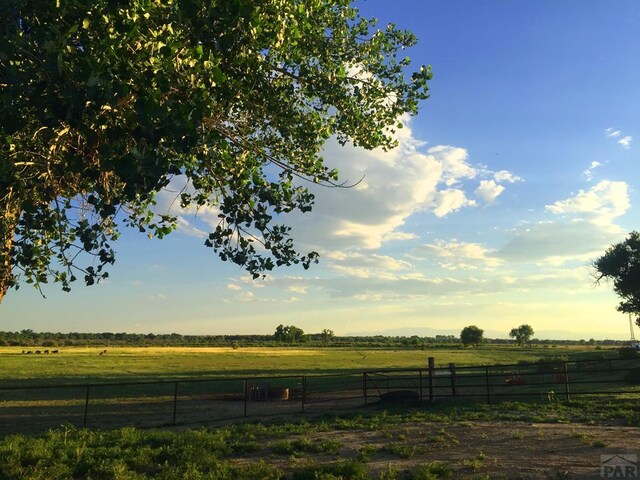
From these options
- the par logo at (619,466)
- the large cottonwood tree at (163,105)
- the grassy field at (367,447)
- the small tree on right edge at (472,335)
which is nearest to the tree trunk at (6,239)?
the large cottonwood tree at (163,105)

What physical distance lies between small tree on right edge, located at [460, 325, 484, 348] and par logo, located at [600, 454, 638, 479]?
161 m

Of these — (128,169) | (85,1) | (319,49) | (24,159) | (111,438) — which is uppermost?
(319,49)

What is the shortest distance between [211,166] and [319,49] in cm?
380

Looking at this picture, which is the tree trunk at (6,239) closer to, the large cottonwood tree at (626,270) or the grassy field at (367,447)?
the grassy field at (367,447)

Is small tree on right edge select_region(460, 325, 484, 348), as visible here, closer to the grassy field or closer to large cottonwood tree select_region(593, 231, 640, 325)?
large cottonwood tree select_region(593, 231, 640, 325)

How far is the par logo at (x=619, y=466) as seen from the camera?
23.3 feet

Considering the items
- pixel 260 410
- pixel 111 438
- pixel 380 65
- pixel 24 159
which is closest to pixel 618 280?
pixel 260 410

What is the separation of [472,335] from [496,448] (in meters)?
161

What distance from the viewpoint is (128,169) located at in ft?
14.8

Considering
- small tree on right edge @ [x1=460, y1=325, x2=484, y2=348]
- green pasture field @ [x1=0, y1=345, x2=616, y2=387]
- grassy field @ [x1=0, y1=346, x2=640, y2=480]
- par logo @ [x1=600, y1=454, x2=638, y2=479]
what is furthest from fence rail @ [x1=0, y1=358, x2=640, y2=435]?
small tree on right edge @ [x1=460, y1=325, x2=484, y2=348]

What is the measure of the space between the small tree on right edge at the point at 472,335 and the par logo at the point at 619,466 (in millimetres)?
161400

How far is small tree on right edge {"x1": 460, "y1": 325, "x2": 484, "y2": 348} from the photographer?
160 m

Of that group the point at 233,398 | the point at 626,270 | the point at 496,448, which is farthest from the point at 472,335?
the point at 496,448

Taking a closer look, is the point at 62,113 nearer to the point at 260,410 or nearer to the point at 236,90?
the point at 236,90
